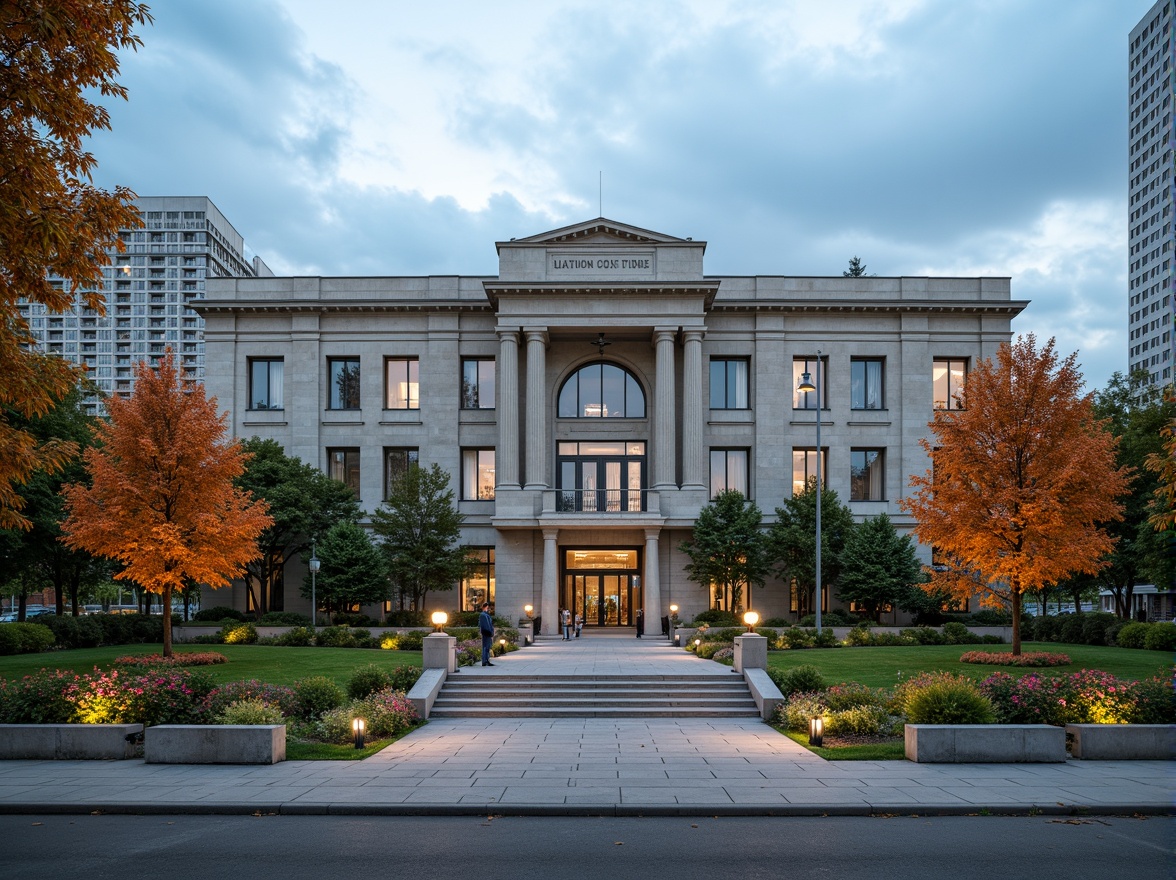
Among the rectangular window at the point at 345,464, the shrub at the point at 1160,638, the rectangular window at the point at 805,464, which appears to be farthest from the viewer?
the rectangular window at the point at 345,464

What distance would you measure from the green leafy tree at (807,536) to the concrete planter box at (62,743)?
104ft

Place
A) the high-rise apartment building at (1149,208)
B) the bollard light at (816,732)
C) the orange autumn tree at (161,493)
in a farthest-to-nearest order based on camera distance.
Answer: the high-rise apartment building at (1149,208) < the orange autumn tree at (161,493) < the bollard light at (816,732)

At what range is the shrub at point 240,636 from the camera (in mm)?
34562

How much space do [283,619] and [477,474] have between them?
42.3 feet

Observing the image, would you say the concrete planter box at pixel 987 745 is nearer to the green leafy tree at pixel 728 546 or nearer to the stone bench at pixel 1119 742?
the stone bench at pixel 1119 742

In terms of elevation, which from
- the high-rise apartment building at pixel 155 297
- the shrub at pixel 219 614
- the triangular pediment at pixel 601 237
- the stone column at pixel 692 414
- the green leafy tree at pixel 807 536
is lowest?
the shrub at pixel 219 614

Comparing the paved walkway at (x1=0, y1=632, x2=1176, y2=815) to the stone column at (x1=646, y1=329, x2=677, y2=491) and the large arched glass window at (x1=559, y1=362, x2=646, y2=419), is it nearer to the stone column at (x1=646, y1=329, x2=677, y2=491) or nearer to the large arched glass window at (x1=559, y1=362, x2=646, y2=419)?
the stone column at (x1=646, y1=329, x2=677, y2=491)

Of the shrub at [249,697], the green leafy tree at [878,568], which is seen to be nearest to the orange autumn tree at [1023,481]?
the green leafy tree at [878,568]

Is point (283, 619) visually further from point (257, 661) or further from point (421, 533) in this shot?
point (257, 661)

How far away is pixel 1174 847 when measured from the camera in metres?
9.52

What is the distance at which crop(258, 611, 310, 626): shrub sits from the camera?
38.9 m

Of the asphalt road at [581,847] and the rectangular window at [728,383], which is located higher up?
the rectangular window at [728,383]

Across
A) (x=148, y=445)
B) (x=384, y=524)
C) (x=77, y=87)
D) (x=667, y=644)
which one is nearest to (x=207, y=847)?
(x=77, y=87)

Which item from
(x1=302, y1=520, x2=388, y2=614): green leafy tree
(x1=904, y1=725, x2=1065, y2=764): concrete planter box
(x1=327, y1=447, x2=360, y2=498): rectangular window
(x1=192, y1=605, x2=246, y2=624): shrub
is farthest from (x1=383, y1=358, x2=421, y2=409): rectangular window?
(x1=904, y1=725, x2=1065, y2=764): concrete planter box
